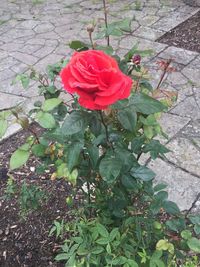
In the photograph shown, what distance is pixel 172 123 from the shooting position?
3.32m

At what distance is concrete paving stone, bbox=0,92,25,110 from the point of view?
3.70 meters

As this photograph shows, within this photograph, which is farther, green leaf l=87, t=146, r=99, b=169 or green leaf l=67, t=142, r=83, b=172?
green leaf l=87, t=146, r=99, b=169

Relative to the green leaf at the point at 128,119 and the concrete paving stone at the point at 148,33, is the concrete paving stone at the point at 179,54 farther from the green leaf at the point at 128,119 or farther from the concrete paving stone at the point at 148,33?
the green leaf at the point at 128,119

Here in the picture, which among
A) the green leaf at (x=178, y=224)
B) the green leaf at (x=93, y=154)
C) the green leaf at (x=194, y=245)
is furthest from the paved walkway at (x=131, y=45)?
the green leaf at (x=93, y=154)

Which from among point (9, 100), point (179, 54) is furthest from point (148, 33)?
point (9, 100)

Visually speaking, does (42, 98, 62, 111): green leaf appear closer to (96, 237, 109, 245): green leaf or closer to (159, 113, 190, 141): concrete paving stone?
(96, 237, 109, 245): green leaf

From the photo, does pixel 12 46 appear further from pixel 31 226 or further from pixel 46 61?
pixel 31 226

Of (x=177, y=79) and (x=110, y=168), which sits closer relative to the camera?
(x=110, y=168)

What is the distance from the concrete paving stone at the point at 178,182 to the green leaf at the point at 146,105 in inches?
51.2

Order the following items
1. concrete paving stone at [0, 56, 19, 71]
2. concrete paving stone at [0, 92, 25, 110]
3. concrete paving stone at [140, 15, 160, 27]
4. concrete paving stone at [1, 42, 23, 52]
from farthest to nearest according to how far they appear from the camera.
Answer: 1. concrete paving stone at [140, 15, 160, 27]
2. concrete paving stone at [1, 42, 23, 52]
3. concrete paving stone at [0, 56, 19, 71]
4. concrete paving stone at [0, 92, 25, 110]

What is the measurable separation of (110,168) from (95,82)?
40 cm

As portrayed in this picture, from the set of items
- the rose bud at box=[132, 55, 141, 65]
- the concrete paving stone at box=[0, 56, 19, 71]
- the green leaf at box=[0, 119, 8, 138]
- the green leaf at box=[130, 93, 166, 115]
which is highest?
the rose bud at box=[132, 55, 141, 65]

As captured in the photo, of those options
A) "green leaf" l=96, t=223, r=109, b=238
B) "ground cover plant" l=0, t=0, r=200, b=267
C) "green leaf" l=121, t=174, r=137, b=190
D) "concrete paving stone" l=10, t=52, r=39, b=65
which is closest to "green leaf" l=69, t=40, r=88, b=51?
"ground cover plant" l=0, t=0, r=200, b=267

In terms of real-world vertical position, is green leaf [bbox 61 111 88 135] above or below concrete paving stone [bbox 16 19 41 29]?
above
